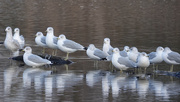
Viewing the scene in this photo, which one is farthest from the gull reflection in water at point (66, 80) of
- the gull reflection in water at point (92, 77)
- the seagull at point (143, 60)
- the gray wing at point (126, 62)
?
the seagull at point (143, 60)

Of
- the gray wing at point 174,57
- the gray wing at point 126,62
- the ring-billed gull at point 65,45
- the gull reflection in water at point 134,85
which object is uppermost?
the ring-billed gull at point 65,45

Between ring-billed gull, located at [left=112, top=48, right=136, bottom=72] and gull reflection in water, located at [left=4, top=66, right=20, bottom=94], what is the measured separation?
10.7ft

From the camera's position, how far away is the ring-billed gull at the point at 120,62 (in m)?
17.7

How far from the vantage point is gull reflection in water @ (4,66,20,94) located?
15.4m

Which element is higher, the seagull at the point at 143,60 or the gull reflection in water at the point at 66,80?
the seagull at the point at 143,60

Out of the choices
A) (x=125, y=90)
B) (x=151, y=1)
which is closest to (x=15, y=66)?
(x=125, y=90)

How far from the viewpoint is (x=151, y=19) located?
1615 inches

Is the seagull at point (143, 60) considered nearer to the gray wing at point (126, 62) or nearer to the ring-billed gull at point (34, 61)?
the gray wing at point (126, 62)

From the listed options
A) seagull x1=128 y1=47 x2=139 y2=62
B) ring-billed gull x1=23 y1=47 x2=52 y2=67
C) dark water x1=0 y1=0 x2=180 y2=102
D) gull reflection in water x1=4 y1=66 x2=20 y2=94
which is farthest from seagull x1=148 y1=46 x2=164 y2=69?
gull reflection in water x1=4 y1=66 x2=20 y2=94

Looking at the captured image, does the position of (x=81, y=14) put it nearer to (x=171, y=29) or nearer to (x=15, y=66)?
(x=171, y=29)

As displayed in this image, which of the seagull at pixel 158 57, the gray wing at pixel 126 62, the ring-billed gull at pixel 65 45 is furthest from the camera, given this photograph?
the ring-billed gull at pixel 65 45

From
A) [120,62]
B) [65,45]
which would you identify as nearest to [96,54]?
[65,45]

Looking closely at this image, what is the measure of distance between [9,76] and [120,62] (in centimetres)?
361

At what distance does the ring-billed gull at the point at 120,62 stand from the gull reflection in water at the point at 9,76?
327 cm
